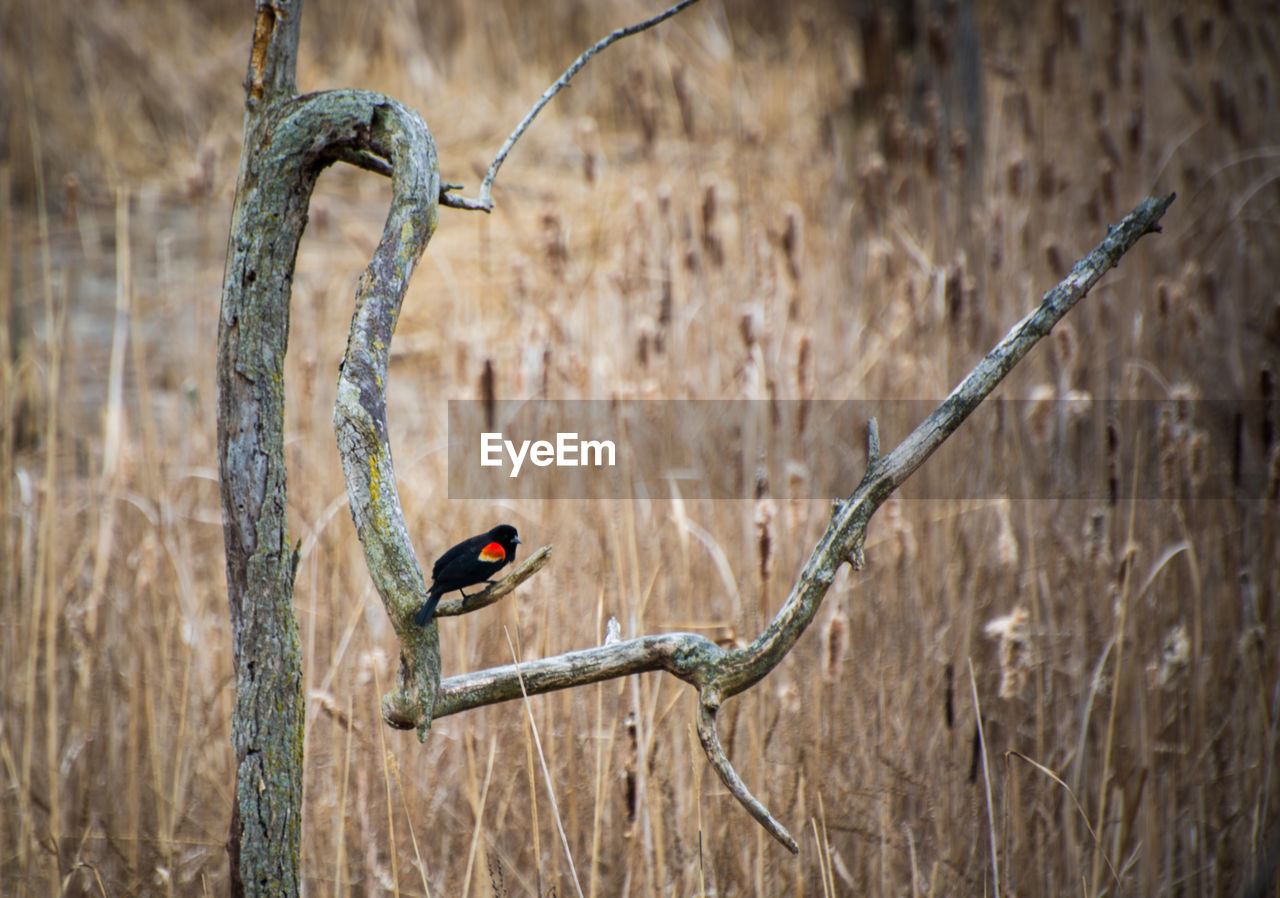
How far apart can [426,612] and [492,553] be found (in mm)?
81

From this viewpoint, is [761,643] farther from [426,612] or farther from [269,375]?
[269,375]

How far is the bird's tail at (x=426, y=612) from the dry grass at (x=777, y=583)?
51cm

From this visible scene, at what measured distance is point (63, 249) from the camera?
3.27 m

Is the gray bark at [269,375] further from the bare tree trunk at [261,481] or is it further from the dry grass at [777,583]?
the dry grass at [777,583]

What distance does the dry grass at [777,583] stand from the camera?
55.0 inches

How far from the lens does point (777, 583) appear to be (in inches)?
66.9

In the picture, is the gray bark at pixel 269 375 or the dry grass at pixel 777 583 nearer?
the gray bark at pixel 269 375

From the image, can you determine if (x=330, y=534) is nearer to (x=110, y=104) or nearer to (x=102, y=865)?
(x=102, y=865)

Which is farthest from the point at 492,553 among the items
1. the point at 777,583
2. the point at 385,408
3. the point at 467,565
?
the point at 777,583

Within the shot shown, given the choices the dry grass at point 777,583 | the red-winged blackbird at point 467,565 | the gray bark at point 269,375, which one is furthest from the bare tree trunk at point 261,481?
the dry grass at point 777,583

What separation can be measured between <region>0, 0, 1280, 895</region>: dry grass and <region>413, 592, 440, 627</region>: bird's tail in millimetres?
507

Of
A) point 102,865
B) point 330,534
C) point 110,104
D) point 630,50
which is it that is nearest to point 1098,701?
point 330,534

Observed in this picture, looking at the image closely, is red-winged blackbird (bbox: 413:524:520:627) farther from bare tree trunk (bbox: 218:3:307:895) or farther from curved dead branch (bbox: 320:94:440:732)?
bare tree trunk (bbox: 218:3:307:895)

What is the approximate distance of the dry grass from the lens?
1.40 m
